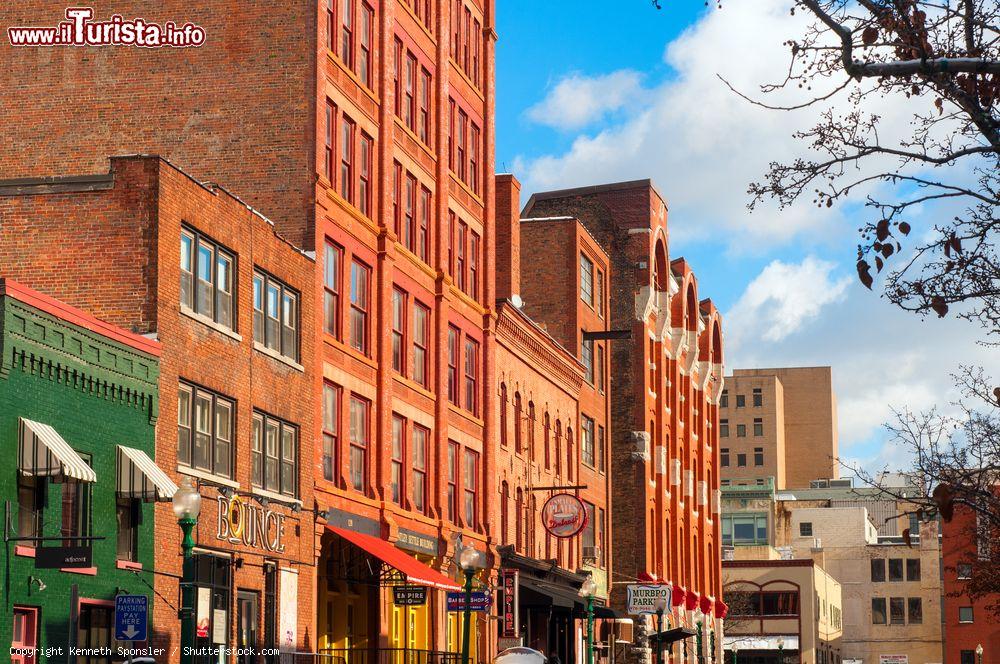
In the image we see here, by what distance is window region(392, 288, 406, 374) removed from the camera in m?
42.3

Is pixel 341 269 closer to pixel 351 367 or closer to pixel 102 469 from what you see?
pixel 351 367

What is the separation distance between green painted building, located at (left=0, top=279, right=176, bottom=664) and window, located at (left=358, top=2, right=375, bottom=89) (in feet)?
46.7

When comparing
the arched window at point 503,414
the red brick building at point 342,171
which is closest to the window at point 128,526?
the red brick building at point 342,171

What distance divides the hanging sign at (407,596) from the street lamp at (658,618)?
23.7 m

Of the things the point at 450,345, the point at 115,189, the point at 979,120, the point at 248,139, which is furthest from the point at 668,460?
the point at 979,120

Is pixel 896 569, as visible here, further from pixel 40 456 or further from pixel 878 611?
pixel 40 456

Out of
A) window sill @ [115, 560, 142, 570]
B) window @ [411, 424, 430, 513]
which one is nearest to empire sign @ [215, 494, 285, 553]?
window sill @ [115, 560, 142, 570]

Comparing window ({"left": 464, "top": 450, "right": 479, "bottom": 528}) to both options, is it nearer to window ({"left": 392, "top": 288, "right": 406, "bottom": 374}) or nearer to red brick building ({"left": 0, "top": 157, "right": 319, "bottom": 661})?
window ({"left": 392, "top": 288, "right": 406, "bottom": 374})

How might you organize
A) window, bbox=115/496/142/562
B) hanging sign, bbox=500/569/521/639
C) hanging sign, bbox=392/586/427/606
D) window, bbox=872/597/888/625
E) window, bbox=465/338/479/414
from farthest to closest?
window, bbox=872/597/888/625 < hanging sign, bbox=500/569/521/639 < window, bbox=465/338/479/414 < hanging sign, bbox=392/586/427/606 < window, bbox=115/496/142/562

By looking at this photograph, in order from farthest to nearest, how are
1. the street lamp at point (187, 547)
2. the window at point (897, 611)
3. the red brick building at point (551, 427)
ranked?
the window at point (897, 611), the red brick building at point (551, 427), the street lamp at point (187, 547)

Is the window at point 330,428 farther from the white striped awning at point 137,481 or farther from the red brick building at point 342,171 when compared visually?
the white striped awning at point 137,481

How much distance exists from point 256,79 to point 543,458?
901 inches

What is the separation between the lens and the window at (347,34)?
39438 millimetres

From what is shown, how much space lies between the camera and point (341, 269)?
3844 cm
